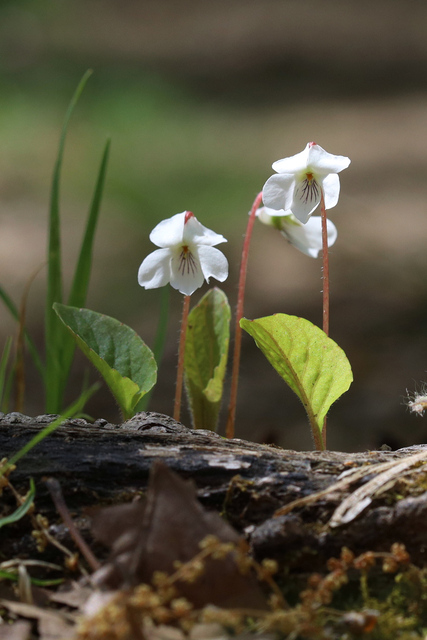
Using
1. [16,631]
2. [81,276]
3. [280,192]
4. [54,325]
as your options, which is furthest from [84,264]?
[16,631]

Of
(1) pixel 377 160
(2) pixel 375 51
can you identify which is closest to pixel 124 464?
(1) pixel 377 160

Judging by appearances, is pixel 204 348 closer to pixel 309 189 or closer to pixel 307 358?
pixel 307 358

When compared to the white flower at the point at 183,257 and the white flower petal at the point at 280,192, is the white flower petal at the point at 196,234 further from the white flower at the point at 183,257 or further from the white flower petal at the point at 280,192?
the white flower petal at the point at 280,192

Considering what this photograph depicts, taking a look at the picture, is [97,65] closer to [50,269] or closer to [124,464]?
[50,269]

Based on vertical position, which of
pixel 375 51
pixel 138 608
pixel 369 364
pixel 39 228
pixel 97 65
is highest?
pixel 375 51

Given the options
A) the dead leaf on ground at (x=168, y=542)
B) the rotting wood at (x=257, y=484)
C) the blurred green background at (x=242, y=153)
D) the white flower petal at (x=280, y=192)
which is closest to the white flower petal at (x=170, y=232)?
the white flower petal at (x=280, y=192)

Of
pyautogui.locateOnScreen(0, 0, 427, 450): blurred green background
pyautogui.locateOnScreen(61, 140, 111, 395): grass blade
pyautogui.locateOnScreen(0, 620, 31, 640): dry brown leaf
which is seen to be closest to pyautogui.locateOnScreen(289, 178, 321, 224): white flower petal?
pyautogui.locateOnScreen(61, 140, 111, 395): grass blade
